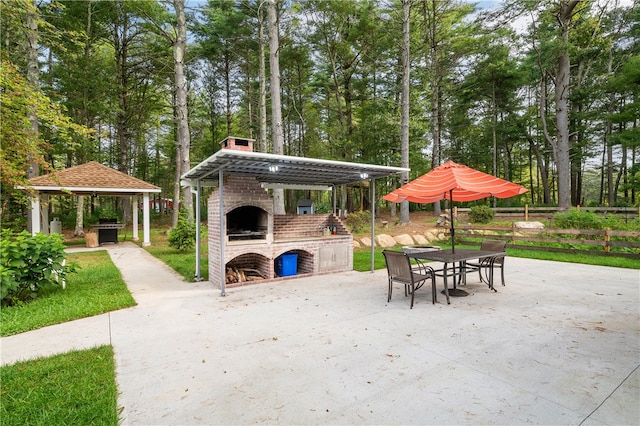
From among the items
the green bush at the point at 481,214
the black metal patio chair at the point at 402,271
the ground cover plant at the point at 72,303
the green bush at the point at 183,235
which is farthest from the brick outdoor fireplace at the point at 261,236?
the green bush at the point at 481,214

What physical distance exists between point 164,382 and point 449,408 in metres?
2.44

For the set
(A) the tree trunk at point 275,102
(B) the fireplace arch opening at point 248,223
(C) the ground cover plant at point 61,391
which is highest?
(A) the tree trunk at point 275,102

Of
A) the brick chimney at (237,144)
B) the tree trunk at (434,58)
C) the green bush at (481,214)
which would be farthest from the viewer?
the tree trunk at (434,58)

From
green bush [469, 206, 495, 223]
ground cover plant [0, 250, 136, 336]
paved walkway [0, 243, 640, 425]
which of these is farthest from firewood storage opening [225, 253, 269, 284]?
green bush [469, 206, 495, 223]

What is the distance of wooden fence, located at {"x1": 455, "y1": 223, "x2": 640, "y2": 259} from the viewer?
8.36 m

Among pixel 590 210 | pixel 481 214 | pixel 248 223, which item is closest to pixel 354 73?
pixel 481 214

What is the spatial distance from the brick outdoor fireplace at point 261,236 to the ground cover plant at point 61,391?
289 centimetres

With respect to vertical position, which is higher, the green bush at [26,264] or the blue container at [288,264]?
the green bush at [26,264]

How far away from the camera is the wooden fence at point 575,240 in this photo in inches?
329

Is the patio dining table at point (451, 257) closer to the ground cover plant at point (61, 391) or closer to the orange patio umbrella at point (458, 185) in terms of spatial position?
the orange patio umbrella at point (458, 185)

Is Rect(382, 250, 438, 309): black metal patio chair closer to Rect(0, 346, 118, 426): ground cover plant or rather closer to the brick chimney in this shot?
the brick chimney

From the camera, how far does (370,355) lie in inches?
125

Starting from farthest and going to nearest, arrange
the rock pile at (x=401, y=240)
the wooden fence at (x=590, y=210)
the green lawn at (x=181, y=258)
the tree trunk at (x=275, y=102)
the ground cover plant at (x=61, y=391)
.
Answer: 1. the wooden fence at (x=590, y=210)
2. the rock pile at (x=401, y=240)
3. the tree trunk at (x=275, y=102)
4. the green lawn at (x=181, y=258)
5. the ground cover plant at (x=61, y=391)

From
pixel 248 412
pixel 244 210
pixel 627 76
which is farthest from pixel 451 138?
pixel 248 412
